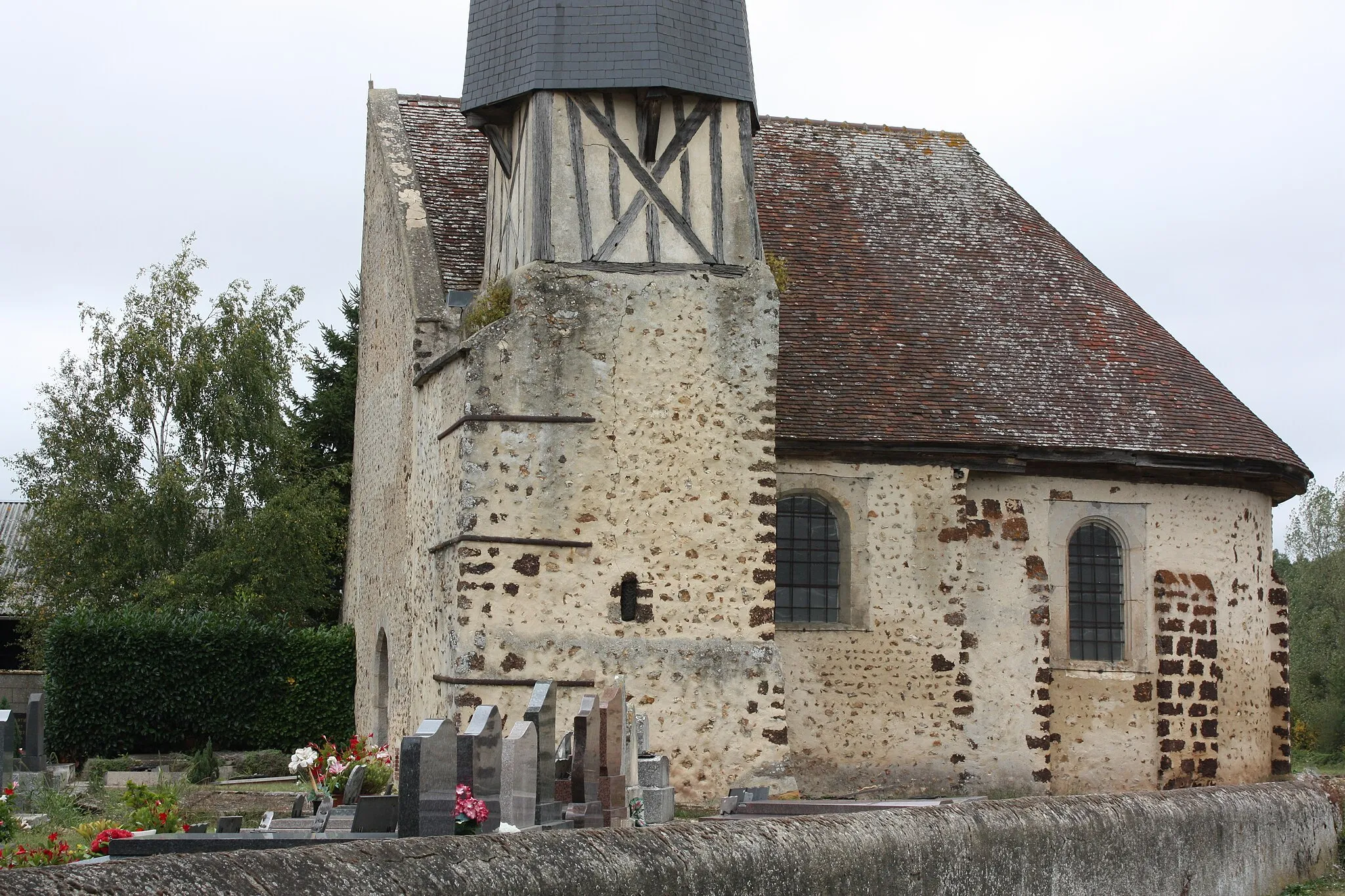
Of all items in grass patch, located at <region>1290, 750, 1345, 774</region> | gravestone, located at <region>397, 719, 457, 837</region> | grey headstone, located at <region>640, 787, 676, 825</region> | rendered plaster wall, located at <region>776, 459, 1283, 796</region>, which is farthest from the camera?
grass patch, located at <region>1290, 750, 1345, 774</region>

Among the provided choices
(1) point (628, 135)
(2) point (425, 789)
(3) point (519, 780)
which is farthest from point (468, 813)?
(1) point (628, 135)

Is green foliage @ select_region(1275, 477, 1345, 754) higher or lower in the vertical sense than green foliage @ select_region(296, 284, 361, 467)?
lower

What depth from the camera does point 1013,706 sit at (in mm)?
17391

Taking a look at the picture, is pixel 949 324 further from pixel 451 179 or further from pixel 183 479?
pixel 183 479

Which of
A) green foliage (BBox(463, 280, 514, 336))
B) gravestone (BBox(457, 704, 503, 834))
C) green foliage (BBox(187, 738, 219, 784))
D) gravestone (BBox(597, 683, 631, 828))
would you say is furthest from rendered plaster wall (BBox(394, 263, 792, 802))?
gravestone (BBox(457, 704, 503, 834))

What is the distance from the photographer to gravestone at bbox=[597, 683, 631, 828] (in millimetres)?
11094

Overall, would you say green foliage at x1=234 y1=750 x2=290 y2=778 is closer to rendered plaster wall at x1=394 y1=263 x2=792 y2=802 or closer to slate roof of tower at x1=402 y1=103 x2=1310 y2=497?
rendered plaster wall at x1=394 y1=263 x2=792 y2=802

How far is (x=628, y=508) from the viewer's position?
1512cm

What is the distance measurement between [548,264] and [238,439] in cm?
1462

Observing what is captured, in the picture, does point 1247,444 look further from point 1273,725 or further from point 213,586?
point 213,586

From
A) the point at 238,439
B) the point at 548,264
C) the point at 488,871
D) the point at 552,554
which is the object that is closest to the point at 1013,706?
the point at 552,554

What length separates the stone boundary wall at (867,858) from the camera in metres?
5.17

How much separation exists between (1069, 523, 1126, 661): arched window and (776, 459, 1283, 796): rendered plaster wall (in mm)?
170

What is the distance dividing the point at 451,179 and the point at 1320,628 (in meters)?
20.3
